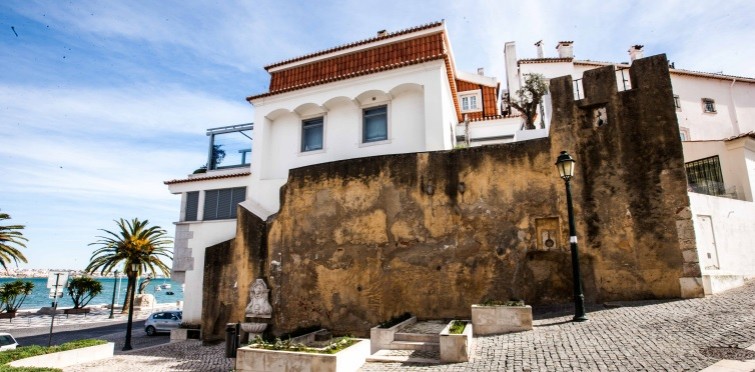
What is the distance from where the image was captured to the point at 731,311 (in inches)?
321

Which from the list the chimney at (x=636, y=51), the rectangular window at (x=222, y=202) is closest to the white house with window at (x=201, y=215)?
the rectangular window at (x=222, y=202)

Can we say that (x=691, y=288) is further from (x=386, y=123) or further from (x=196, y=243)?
(x=196, y=243)

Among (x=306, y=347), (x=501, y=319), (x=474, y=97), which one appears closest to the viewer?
(x=306, y=347)

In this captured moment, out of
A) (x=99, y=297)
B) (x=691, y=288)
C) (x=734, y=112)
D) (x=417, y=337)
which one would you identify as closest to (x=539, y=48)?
(x=734, y=112)

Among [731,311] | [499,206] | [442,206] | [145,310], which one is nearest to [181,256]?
[442,206]

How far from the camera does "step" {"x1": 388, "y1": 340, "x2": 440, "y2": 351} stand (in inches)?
360

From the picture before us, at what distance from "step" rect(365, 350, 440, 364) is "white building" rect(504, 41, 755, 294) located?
22.6ft

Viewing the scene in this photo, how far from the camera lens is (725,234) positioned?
11.9 metres

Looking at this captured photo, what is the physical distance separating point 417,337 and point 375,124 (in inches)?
383

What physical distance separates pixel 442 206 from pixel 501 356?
6017 millimetres

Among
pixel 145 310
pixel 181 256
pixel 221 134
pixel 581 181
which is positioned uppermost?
pixel 221 134

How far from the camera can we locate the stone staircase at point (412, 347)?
8.46 meters

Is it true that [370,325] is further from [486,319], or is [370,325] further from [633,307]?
[633,307]

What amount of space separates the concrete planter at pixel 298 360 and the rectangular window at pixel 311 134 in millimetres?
11076
